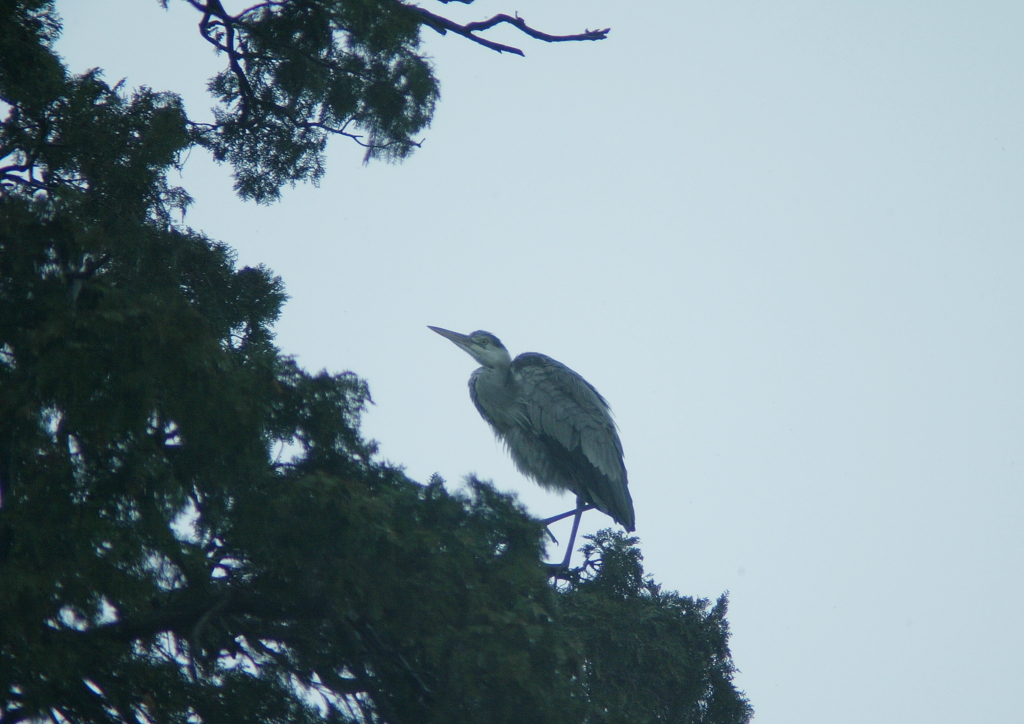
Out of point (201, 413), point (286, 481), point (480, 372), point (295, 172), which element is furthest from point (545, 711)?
point (480, 372)

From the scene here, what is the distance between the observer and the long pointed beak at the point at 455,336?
32.0 ft

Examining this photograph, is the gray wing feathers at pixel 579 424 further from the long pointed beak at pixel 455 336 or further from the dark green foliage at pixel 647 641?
the dark green foliage at pixel 647 641

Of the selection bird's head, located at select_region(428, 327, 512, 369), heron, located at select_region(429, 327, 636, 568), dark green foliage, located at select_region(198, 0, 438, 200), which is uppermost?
bird's head, located at select_region(428, 327, 512, 369)

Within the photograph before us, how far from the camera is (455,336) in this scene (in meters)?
9.82

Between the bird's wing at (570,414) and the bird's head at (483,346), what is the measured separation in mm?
411

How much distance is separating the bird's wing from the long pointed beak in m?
0.70

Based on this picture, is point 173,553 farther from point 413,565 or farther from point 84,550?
point 413,565

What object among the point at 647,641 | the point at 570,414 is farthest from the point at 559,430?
the point at 647,641

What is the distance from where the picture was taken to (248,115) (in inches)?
226

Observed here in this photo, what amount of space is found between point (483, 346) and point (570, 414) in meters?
1.26

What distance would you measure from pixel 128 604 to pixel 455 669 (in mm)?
1166

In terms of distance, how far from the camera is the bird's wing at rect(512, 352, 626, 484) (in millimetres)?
8906

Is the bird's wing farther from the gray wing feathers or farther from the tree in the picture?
the tree

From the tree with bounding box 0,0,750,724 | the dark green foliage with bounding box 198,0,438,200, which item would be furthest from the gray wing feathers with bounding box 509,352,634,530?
the tree with bounding box 0,0,750,724
